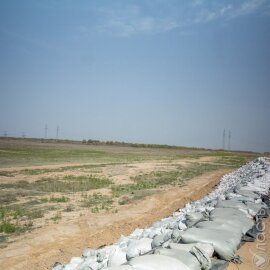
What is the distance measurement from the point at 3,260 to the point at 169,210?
259 inches

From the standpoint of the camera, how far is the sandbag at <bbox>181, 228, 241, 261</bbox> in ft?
17.2

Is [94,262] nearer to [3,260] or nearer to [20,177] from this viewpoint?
[3,260]

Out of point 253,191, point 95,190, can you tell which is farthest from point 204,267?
point 95,190

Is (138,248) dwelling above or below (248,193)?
below

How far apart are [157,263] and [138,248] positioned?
1.40 m

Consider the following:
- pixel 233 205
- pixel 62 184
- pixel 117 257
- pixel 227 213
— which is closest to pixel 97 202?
pixel 62 184

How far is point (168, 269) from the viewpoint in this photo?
4203 millimetres

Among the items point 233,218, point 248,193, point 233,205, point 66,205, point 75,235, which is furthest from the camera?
point 66,205

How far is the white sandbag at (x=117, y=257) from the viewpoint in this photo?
519 cm

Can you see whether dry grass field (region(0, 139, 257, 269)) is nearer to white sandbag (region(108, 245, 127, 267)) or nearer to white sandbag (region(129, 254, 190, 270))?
white sandbag (region(108, 245, 127, 267))

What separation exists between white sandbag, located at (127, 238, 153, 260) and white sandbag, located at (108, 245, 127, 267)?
0.28 feet

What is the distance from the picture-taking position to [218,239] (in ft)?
17.9

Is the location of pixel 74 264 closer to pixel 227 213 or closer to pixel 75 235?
pixel 75 235

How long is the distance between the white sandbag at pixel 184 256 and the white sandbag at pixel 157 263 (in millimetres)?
158
